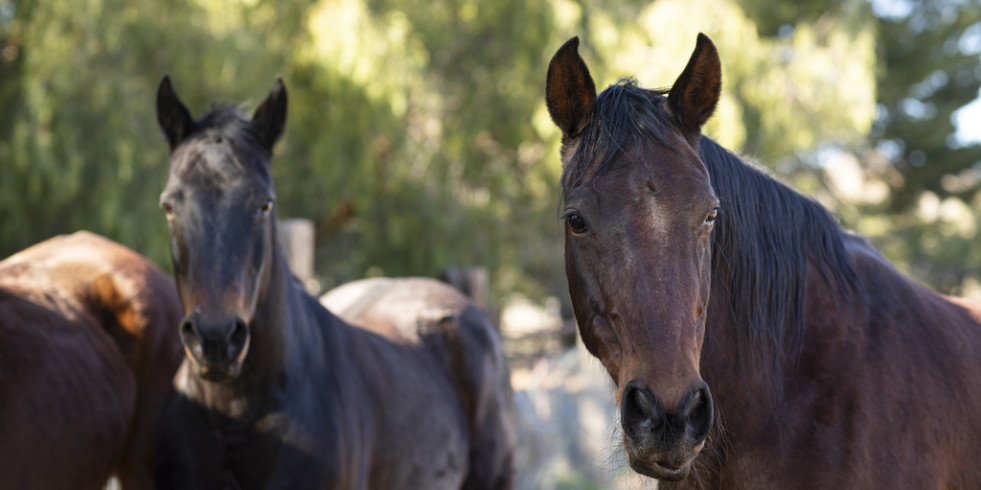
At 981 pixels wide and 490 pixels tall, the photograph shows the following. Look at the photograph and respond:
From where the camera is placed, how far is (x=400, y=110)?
28.6ft

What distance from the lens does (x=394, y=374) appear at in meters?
3.78

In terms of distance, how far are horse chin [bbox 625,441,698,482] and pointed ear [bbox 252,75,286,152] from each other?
213cm

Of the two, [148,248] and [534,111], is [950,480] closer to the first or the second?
[148,248]

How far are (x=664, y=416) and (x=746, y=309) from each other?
0.67 meters

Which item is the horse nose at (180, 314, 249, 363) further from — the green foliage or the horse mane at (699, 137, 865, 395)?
the green foliage

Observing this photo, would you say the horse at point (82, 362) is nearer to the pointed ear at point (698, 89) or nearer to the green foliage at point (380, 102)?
the pointed ear at point (698, 89)

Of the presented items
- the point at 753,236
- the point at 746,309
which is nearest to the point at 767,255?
the point at 753,236

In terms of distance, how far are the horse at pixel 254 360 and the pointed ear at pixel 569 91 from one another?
1301mm

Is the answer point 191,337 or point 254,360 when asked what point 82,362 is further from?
point 191,337

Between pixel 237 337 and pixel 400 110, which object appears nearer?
pixel 237 337

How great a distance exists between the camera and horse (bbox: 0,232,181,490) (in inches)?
121

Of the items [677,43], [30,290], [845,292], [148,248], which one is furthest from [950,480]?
[677,43]

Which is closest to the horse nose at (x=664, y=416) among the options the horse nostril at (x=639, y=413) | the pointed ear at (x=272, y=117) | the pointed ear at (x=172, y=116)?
the horse nostril at (x=639, y=413)

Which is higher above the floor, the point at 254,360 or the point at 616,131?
the point at 616,131
